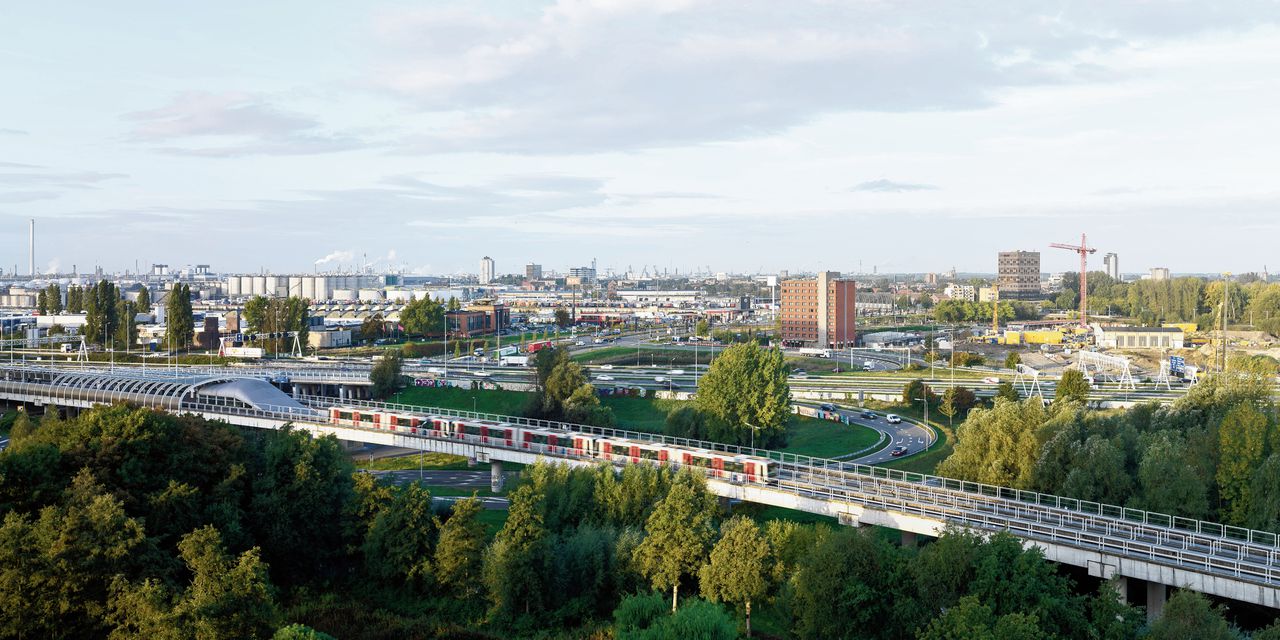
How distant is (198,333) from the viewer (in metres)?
78.2

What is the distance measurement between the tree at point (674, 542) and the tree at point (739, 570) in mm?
513

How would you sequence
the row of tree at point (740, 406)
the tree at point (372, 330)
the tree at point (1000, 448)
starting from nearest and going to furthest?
the tree at point (1000, 448) → the row of tree at point (740, 406) → the tree at point (372, 330)

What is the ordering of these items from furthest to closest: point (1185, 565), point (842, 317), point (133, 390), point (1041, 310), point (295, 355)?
point (1041, 310) < point (842, 317) < point (295, 355) < point (133, 390) < point (1185, 565)

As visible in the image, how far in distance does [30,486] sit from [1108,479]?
986 inches

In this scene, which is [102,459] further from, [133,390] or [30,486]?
[133,390]

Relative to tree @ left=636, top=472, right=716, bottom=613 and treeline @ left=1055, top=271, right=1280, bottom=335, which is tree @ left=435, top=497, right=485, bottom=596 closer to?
tree @ left=636, top=472, right=716, bottom=613

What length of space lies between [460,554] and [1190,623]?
14.7m

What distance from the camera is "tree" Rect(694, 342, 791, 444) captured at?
36.0 meters

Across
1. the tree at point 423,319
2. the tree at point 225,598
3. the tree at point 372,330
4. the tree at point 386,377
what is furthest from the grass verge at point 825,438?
the tree at point 372,330

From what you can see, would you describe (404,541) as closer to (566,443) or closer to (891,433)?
(566,443)

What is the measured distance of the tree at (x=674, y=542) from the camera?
70.6 feet

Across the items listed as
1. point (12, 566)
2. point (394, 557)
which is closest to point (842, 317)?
point (394, 557)

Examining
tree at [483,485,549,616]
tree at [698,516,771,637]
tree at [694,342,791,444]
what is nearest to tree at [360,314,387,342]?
tree at [694,342,791,444]

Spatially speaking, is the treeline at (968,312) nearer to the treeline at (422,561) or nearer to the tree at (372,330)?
the tree at (372,330)
